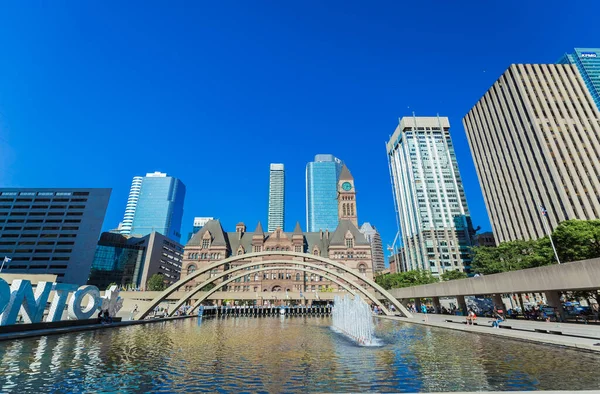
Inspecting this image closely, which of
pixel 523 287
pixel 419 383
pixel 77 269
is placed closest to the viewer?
pixel 419 383

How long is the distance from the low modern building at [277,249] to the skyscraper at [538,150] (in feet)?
137

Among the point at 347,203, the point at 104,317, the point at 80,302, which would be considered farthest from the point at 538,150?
the point at 80,302

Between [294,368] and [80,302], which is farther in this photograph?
[80,302]

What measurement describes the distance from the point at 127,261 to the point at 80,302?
395 feet

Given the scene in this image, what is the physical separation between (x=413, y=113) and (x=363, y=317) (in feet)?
515

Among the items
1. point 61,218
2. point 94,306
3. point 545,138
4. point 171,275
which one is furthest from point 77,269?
point 545,138

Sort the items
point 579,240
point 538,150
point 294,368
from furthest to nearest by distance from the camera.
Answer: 1. point 538,150
2. point 579,240
3. point 294,368

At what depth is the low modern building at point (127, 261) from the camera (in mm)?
122688

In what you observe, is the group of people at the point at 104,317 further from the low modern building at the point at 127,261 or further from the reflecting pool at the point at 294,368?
the low modern building at the point at 127,261

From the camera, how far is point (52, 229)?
10100cm

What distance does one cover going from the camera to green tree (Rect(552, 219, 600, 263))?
35.8 meters

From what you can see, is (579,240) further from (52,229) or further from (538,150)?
(52,229)

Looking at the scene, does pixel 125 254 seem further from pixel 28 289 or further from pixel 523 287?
pixel 523 287

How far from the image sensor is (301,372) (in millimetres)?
10023
